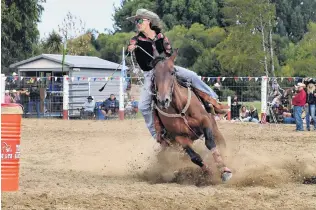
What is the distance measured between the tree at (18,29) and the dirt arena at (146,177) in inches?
974

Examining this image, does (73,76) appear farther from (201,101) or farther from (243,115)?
(201,101)

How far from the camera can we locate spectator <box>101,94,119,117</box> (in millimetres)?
24812

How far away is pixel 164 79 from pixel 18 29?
109 ft

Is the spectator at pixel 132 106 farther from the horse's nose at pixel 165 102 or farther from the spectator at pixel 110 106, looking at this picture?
the horse's nose at pixel 165 102

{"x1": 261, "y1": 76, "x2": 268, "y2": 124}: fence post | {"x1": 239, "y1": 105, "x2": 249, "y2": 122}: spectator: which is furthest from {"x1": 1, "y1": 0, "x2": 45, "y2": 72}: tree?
{"x1": 261, "y1": 76, "x2": 268, "y2": 124}: fence post

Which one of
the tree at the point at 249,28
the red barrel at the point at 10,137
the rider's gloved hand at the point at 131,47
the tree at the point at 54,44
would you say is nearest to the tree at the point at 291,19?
the tree at the point at 249,28

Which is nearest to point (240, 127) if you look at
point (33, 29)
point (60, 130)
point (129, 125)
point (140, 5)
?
point (129, 125)

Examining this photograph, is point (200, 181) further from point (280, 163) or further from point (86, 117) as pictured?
point (86, 117)

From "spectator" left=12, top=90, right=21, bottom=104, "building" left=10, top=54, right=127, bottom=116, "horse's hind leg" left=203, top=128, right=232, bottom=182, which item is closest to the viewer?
"horse's hind leg" left=203, top=128, right=232, bottom=182

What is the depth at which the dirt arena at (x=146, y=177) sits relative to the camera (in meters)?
6.59

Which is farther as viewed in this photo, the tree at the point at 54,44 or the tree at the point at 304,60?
the tree at the point at 54,44

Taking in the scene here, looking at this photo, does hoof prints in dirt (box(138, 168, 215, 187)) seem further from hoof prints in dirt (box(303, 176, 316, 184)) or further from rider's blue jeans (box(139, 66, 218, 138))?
hoof prints in dirt (box(303, 176, 316, 184))

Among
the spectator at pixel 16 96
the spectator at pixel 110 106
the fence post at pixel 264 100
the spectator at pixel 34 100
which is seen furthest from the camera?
the spectator at pixel 34 100

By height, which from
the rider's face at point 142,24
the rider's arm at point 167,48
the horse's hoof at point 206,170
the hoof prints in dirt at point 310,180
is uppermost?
the rider's face at point 142,24
